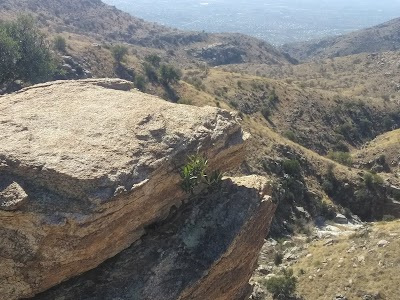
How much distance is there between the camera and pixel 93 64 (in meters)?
78.8

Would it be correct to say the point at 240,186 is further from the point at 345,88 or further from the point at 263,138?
the point at 345,88

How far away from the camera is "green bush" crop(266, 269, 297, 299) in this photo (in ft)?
96.8

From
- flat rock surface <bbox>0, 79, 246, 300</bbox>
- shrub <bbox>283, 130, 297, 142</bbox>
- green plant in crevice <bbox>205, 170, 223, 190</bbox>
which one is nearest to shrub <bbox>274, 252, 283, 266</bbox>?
flat rock surface <bbox>0, 79, 246, 300</bbox>

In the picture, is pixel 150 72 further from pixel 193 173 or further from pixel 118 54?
pixel 193 173

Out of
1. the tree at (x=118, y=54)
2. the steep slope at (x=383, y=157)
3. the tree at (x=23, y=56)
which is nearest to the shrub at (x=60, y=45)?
the tree at (x=118, y=54)

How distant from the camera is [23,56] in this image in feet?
184

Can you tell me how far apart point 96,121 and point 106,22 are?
7173 inches

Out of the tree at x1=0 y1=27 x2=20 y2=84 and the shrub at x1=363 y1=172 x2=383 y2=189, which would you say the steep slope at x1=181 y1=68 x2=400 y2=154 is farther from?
the tree at x1=0 y1=27 x2=20 y2=84

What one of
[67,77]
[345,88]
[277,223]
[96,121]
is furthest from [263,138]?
[345,88]

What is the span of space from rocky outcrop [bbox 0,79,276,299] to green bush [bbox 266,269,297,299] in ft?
31.1

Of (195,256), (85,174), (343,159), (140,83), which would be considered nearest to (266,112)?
(343,159)

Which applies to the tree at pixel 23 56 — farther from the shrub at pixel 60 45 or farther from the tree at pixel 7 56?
the shrub at pixel 60 45

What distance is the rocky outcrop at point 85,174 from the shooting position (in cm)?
1642

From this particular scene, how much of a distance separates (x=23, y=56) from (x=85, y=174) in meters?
44.9
